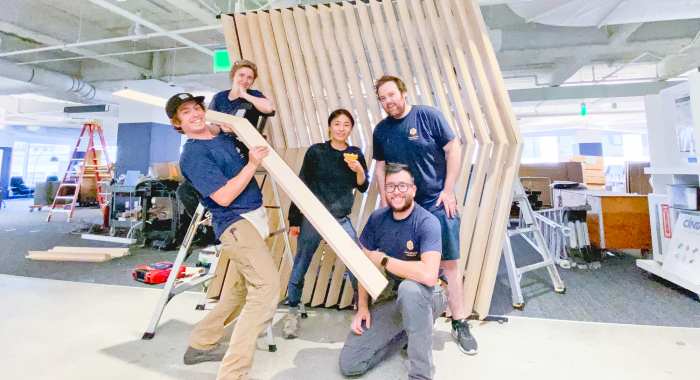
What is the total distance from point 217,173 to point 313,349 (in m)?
1.22

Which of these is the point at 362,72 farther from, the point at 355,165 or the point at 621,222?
the point at 621,222

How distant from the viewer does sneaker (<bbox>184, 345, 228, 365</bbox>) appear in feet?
5.71

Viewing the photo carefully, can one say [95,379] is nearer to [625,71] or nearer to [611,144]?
[625,71]

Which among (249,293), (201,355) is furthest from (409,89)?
(201,355)

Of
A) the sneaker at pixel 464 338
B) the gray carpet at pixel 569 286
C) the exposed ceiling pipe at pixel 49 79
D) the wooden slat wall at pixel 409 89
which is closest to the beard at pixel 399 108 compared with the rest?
the wooden slat wall at pixel 409 89

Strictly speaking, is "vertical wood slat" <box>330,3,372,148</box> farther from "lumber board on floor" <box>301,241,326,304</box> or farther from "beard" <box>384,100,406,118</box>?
"lumber board on floor" <box>301,241,326,304</box>

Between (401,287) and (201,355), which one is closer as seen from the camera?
(401,287)

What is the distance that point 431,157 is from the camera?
6.31 feet

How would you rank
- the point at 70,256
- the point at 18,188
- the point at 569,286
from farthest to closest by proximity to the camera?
the point at 18,188
the point at 70,256
the point at 569,286

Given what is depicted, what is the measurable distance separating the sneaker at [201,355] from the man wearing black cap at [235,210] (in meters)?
0.24

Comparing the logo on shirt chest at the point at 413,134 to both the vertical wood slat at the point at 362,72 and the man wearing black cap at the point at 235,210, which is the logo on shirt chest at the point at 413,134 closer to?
the vertical wood slat at the point at 362,72

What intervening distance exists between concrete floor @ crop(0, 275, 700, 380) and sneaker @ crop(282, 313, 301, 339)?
0.15ft

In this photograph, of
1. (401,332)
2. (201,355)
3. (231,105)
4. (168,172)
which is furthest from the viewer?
(168,172)

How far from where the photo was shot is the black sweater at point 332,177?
82.7 inches
